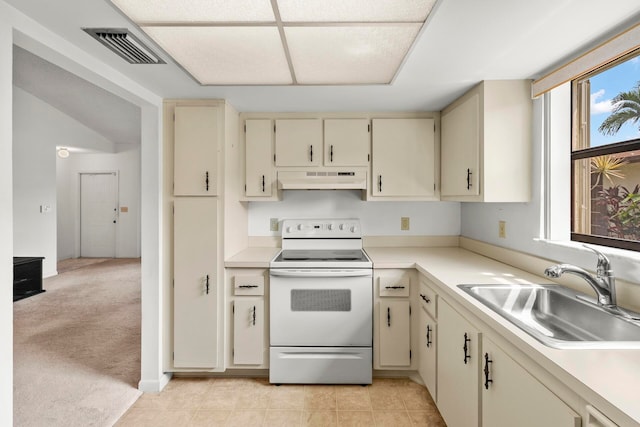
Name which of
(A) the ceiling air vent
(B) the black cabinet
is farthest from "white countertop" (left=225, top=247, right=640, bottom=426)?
(B) the black cabinet

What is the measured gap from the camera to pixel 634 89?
1496 millimetres

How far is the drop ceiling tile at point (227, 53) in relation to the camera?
4.80ft

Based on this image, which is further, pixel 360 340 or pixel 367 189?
pixel 367 189

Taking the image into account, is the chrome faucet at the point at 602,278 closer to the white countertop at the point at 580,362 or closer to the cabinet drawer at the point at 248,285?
the white countertop at the point at 580,362

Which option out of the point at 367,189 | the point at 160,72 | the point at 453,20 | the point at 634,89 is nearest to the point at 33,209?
the point at 160,72

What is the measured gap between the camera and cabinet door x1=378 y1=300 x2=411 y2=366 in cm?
235

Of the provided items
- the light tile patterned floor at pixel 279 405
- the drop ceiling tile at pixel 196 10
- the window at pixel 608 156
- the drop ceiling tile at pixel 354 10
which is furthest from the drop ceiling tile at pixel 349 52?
the light tile patterned floor at pixel 279 405

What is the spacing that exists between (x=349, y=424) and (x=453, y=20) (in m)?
2.16

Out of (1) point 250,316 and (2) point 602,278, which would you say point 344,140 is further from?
(2) point 602,278

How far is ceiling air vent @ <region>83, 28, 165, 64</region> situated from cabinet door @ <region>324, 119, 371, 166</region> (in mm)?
1309

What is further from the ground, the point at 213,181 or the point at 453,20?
the point at 453,20

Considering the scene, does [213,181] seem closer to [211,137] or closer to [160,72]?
[211,137]

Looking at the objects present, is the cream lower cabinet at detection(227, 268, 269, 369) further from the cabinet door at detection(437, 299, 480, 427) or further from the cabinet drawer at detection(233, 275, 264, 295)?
the cabinet door at detection(437, 299, 480, 427)

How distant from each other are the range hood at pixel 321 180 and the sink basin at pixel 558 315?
1.23m
